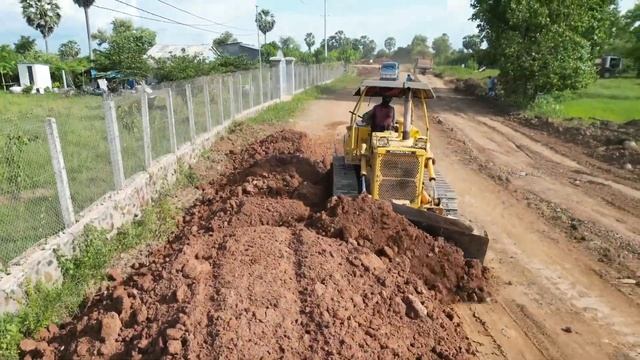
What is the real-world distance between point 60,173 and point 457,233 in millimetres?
5492

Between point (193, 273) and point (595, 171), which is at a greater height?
point (193, 273)

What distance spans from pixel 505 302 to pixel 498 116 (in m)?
21.0

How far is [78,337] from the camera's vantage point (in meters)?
5.19

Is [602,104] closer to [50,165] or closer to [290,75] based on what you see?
[290,75]

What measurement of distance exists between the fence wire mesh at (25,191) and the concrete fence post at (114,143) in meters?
1.11

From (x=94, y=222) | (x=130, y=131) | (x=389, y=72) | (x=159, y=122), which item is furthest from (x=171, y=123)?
(x=389, y=72)

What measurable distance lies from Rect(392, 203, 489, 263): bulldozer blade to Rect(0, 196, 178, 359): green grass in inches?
164

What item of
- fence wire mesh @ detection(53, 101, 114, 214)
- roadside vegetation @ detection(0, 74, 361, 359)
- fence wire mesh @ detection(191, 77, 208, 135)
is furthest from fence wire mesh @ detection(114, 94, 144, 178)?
fence wire mesh @ detection(191, 77, 208, 135)

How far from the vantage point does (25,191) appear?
23.0ft

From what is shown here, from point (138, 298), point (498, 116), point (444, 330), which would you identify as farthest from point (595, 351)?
point (498, 116)

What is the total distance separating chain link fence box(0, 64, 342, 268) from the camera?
264 inches

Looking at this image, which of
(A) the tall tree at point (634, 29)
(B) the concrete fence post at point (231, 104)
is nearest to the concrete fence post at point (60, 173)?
(B) the concrete fence post at point (231, 104)

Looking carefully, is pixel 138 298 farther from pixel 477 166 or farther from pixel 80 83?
pixel 80 83

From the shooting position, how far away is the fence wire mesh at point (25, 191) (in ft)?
21.0
